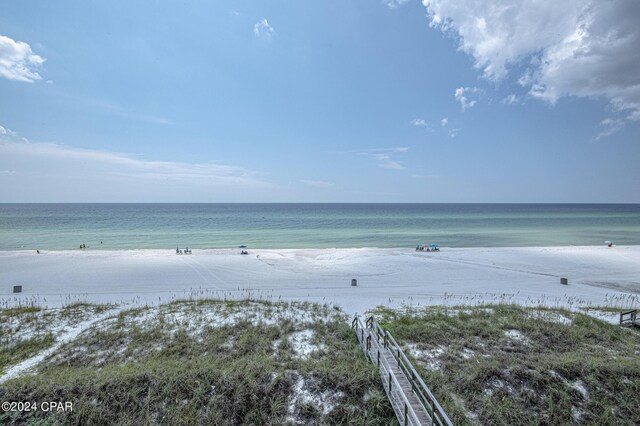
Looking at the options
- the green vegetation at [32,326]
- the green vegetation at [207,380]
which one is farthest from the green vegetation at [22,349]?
the green vegetation at [207,380]

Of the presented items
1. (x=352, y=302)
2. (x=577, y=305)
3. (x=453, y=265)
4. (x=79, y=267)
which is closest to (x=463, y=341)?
(x=352, y=302)

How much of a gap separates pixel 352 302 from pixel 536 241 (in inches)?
1582

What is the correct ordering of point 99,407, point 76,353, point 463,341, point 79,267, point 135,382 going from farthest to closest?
point 79,267
point 463,341
point 76,353
point 135,382
point 99,407

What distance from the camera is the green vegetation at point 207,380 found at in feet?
22.3

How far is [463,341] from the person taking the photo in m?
10.7

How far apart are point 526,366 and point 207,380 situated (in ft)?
30.9

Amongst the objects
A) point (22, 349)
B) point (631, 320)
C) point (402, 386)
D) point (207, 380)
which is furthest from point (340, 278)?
point (22, 349)

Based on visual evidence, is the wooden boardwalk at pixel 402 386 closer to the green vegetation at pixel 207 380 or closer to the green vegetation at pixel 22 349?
the green vegetation at pixel 207 380

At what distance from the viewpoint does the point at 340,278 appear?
2125 cm

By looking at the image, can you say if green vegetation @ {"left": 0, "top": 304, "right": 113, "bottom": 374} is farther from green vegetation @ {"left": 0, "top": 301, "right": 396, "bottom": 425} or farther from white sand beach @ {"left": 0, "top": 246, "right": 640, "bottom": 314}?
white sand beach @ {"left": 0, "top": 246, "right": 640, "bottom": 314}

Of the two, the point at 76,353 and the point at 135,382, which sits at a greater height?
the point at 135,382

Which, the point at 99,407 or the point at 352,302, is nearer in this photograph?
the point at 99,407

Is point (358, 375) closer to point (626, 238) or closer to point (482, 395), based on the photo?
point (482, 395)

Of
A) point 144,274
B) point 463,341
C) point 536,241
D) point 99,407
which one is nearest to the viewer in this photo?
point 99,407
